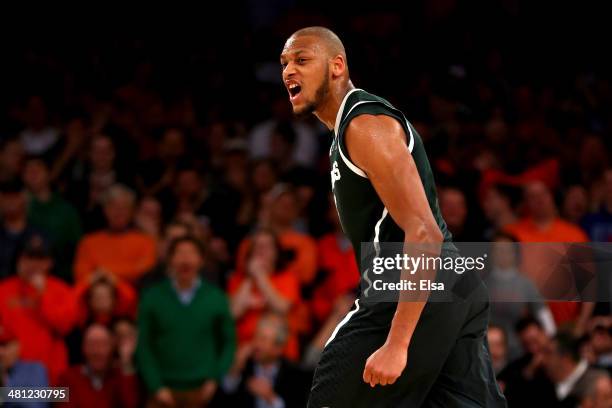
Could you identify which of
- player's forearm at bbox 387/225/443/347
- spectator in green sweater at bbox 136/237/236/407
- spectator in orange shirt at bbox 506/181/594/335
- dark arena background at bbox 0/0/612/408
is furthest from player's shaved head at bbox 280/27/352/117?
spectator in orange shirt at bbox 506/181/594/335

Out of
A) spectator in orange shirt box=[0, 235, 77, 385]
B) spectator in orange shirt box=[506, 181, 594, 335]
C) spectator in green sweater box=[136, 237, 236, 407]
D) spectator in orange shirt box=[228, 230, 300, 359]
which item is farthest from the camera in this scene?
spectator in orange shirt box=[506, 181, 594, 335]

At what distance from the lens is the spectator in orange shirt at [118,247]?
26.7ft

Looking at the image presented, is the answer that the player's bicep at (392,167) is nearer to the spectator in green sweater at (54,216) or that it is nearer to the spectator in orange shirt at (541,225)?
the spectator in orange shirt at (541,225)

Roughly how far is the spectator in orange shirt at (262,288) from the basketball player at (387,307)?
3.96 meters

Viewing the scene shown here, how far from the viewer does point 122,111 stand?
10164 mm

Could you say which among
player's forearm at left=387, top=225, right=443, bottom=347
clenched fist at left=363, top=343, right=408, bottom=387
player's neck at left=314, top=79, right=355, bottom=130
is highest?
player's neck at left=314, top=79, right=355, bottom=130

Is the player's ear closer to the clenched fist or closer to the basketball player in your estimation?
the basketball player

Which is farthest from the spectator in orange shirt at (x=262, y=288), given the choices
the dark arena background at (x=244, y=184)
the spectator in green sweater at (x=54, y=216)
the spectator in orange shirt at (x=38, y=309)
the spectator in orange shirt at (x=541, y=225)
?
the spectator in orange shirt at (x=541, y=225)

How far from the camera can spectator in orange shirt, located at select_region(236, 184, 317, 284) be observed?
8.16 meters

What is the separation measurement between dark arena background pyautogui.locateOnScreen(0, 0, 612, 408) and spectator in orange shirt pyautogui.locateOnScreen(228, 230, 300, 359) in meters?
0.02

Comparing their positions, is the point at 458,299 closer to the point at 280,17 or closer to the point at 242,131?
the point at 242,131

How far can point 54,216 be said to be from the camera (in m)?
8.44

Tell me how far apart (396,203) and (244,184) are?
18.0 ft

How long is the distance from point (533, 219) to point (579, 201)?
59 cm
